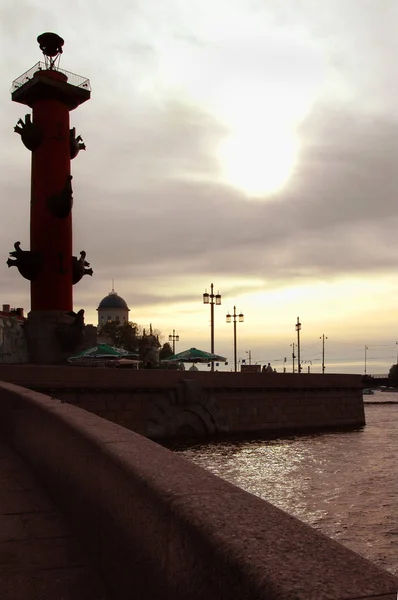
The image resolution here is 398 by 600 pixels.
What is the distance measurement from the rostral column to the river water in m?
9.55

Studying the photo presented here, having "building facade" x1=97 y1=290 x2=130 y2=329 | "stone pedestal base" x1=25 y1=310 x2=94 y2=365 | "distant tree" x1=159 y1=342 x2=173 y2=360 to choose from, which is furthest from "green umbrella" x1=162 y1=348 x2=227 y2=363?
"building facade" x1=97 y1=290 x2=130 y2=329

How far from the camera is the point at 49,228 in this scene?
2892 cm

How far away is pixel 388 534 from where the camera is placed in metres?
11.8

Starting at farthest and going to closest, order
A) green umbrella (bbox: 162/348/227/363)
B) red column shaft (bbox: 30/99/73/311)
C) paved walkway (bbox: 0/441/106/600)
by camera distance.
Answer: green umbrella (bbox: 162/348/227/363)
red column shaft (bbox: 30/99/73/311)
paved walkway (bbox: 0/441/106/600)

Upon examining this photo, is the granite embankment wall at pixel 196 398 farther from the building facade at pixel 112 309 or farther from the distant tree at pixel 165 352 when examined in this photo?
the building facade at pixel 112 309

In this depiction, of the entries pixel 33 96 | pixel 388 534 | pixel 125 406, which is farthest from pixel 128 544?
pixel 33 96

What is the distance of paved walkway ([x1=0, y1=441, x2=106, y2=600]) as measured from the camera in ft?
9.89

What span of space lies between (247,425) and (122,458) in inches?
984

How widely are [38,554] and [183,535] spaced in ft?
5.70

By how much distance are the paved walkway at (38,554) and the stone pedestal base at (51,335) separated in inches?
940

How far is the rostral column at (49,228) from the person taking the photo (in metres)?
28.6

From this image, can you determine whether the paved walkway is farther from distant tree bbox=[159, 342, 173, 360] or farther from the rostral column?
distant tree bbox=[159, 342, 173, 360]

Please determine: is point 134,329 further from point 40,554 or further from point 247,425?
point 40,554

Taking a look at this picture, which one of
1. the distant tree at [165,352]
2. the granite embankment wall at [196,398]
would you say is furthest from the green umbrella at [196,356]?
the distant tree at [165,352]
